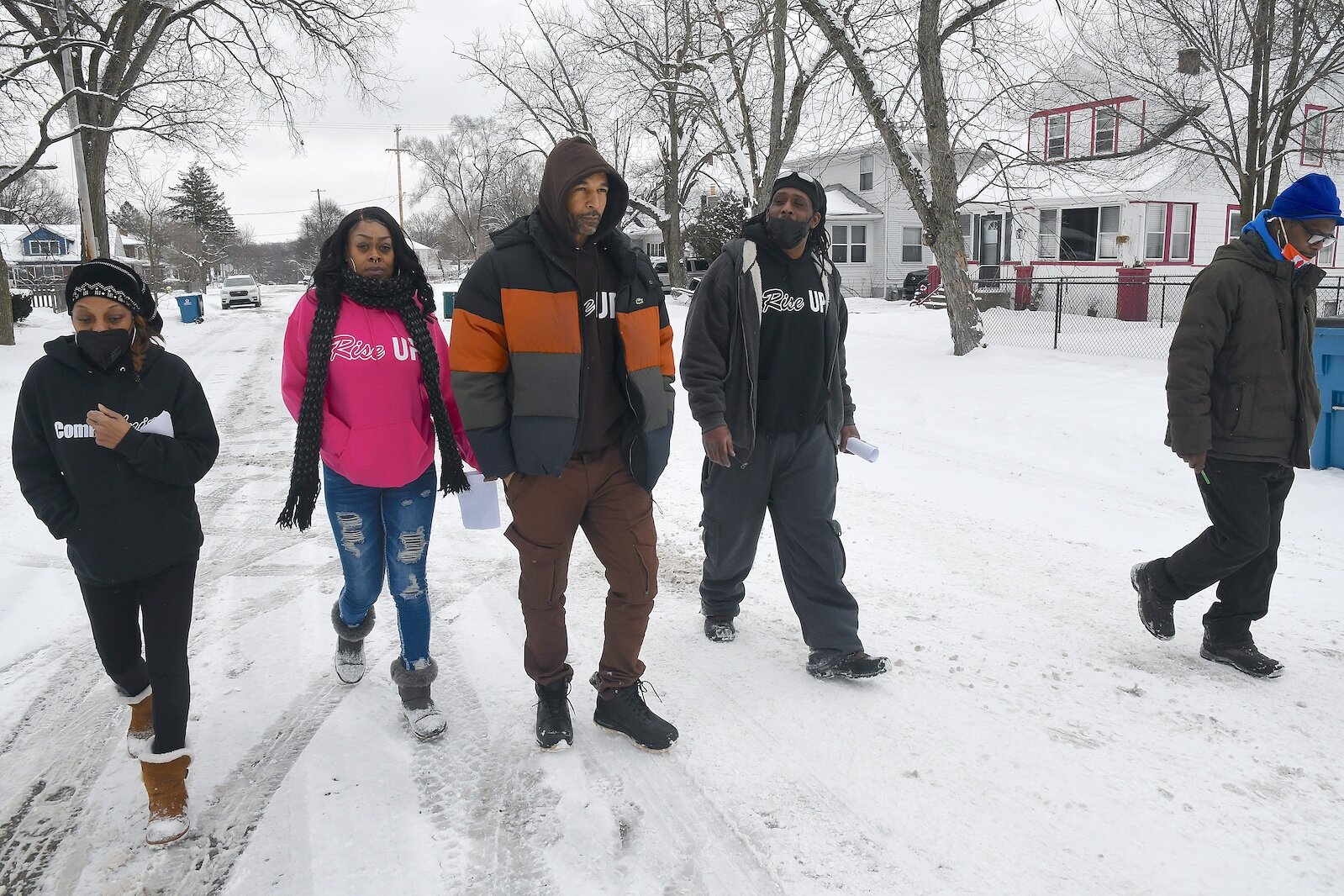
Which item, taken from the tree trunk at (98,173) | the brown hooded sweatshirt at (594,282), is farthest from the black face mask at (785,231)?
the tree trunk at (98,173)

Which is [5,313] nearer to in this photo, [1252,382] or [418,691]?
[418,691]

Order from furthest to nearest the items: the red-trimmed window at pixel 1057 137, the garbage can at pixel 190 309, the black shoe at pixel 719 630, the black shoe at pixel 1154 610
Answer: the garbage can at pixel 190 309 → the red-trimmed window at pixel 1057 137 → the black shoe at pixel 719 630 → the black shoe at pixel 1154 610

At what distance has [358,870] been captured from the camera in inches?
98.7

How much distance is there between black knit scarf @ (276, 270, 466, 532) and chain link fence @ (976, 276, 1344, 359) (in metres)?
12.5

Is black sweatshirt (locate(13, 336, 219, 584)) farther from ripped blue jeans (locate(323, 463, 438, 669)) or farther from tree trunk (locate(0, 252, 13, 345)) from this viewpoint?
tree trunk (locate(0, 252, 13, 345))

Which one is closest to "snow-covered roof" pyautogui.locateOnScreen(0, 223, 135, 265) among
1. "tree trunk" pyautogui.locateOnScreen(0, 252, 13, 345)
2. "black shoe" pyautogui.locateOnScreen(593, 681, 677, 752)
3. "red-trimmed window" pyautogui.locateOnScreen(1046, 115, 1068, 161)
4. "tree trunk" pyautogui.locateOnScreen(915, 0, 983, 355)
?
"tree trunk" pyautogui.locateOnScreen(0, 252, 13, 345)

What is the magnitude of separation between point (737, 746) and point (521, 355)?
5.16 ft

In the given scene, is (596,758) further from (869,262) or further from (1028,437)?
(869,262)

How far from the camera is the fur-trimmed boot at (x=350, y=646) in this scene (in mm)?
3537

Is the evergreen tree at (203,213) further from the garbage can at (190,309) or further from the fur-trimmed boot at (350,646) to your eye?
the fur-trimmed boot at (350,646)

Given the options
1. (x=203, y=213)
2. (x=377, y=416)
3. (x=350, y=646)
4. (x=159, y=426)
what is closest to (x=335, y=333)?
(x=377, y=416)

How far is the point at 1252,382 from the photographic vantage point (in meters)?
3.58

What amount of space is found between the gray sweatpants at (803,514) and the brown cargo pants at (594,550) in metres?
0.71

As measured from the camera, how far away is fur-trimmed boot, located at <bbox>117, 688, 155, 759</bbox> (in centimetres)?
294
